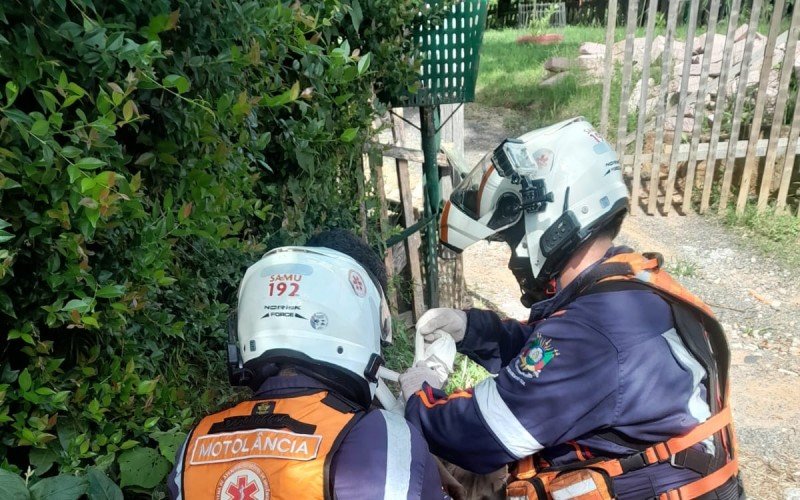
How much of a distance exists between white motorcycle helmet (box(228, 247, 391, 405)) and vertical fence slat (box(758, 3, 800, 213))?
681cm

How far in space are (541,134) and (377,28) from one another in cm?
136

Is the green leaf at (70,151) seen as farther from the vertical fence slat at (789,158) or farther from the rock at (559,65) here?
the rock at (559,65)

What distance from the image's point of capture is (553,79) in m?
11.6

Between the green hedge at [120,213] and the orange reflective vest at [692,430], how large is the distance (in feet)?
3.96

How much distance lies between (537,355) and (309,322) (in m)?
0.75

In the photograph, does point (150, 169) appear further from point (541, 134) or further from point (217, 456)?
point (541, 134)

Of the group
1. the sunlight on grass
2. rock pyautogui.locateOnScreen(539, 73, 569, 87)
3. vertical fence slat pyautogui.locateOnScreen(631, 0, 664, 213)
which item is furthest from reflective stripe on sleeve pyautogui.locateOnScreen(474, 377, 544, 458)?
rock pyautogui.locateOnScreen(539, 73, 569, 87)

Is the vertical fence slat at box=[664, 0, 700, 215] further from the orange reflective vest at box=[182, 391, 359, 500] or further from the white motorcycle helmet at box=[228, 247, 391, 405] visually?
the orange reflective vest at box=[182, 391, 359, 500]

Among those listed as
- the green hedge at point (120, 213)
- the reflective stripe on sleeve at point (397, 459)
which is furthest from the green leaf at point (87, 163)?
the reflective stripe on sleeve at point (397, 459)

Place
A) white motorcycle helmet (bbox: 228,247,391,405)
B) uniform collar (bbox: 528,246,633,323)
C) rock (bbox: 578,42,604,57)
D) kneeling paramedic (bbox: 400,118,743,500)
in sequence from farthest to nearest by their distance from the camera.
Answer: rock (bbox: 578,42,604,57) → uniform collar (bbox: 528,246,633,323) → kneeling paramedic (bbox: 400,118,743,500) → white motorcycle helmet (bbox: 228,247,391,405)

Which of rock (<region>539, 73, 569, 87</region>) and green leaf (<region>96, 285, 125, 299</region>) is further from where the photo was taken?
rock (<region>539, 73, 569, 87</region>)

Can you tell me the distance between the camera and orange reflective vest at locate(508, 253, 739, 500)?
2045mm

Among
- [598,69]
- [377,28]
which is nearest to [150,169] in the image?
[377,28]

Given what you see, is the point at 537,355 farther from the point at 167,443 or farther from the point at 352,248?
the point at 167,443
